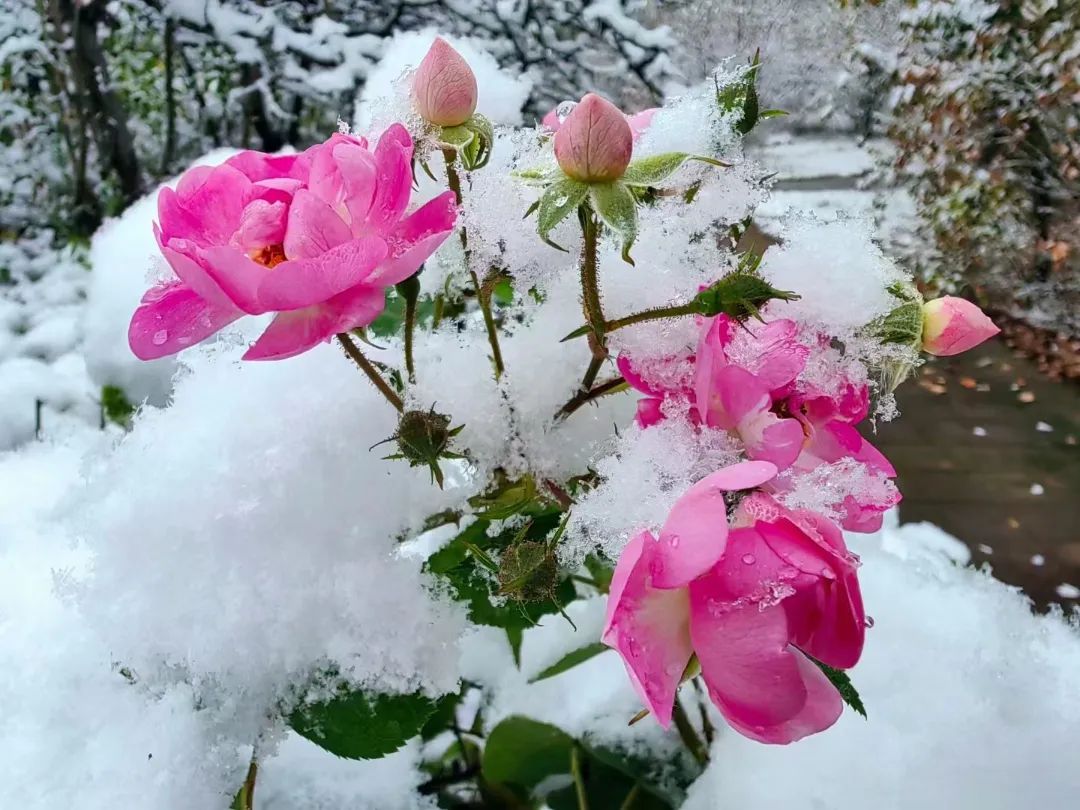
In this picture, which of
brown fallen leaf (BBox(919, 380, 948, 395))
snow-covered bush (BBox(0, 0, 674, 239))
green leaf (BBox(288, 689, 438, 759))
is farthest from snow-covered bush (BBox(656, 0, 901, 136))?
green leaf (BBox(288, 689, 438, 759))

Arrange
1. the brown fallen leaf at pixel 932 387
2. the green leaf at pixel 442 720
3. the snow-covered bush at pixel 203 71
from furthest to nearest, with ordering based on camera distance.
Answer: the brown fallen leaf at pixel 932 387, the snow-covered bush at pixel 203 71, the green leaf at pixel 442 720

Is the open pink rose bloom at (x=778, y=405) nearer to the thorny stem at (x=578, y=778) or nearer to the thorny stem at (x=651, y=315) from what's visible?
the thorny stem at (x=651, y=315)

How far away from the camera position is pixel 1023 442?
3.78 feet

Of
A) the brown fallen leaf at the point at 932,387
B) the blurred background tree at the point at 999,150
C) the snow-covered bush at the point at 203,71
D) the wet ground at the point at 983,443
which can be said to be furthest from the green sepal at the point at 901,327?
the blurred background tree at the point at 999,150

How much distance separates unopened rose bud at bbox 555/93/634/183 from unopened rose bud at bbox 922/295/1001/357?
9 cm

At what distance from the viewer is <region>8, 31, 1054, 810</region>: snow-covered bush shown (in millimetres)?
175

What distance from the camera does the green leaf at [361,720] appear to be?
242 mm

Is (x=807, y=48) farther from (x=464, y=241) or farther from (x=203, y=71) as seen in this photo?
(x=464, y=241)

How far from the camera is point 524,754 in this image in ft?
1.13

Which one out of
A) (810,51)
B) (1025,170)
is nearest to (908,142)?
(1025,170)

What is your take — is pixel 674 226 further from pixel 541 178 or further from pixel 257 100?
pixel 257 100

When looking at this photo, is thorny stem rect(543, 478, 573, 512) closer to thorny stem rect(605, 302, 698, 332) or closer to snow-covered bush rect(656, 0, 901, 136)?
thorny stem rect(605, 302, 698, 332)

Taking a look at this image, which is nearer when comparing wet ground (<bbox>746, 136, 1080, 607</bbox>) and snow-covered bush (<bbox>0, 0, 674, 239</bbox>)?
wet ground (<bbox>746, 136, 1080, 607</bbox>)

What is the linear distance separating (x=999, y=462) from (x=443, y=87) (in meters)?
1.12
